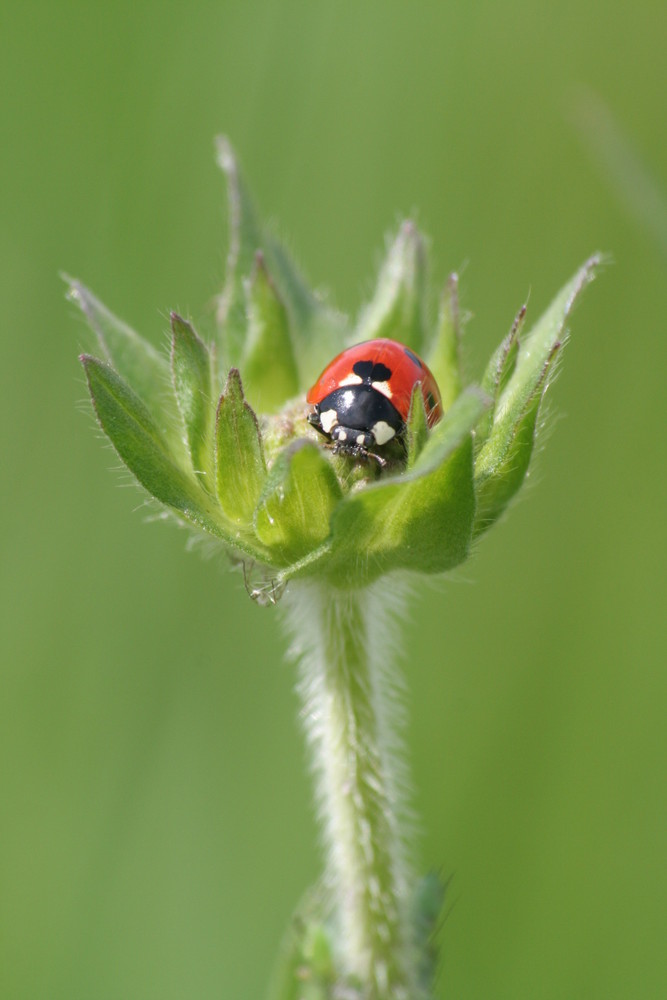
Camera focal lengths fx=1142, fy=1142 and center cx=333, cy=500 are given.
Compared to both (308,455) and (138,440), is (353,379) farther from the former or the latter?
(138,440)

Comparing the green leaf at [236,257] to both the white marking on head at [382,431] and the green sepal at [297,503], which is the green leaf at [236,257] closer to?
the white marking on head at [382,431]

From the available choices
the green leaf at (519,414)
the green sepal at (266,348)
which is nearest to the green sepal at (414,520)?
the green leaf at (519,414)

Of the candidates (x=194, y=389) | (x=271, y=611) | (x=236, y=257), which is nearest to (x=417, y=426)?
(x=194, y=389)

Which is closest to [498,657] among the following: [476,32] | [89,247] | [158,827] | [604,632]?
[604,632]

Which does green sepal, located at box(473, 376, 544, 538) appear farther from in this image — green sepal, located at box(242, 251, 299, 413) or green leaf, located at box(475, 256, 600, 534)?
green sepal, located at box(242, 251, 299, 413)

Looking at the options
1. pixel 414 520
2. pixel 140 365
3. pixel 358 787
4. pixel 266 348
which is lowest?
pixel 358 787

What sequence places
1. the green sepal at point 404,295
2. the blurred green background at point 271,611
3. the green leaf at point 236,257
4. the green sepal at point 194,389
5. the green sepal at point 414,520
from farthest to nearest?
the blurred green background at point 271,611
the green sepal at point 404,295
the green leaf at point 236,257
the green sepal at point 194,389
the green sepal at point 414,520

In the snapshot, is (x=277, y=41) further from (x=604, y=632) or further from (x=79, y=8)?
(x=604, y=632)
